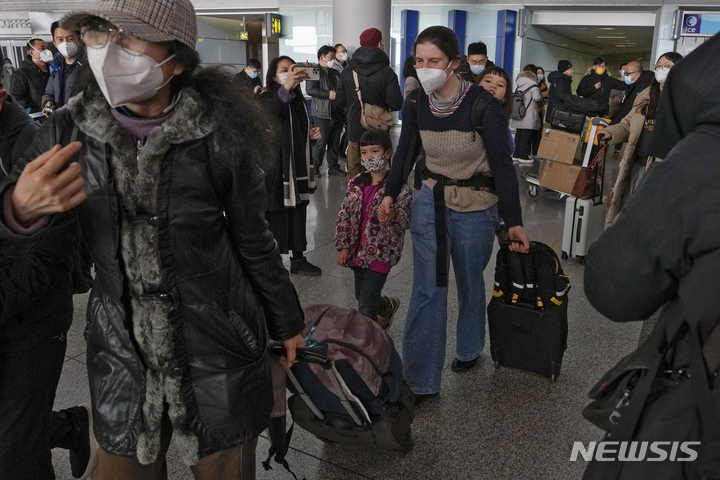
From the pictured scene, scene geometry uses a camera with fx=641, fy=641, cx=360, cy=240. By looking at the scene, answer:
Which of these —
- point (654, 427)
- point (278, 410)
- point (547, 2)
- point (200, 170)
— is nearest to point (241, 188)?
point (200, 170)

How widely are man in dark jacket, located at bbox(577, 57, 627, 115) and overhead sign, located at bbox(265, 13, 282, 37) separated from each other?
9881mm

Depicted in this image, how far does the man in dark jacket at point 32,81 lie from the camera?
362 inches

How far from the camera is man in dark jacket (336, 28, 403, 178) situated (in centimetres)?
764

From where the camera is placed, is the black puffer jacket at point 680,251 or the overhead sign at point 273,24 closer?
the black puffer jacket at point 680,251

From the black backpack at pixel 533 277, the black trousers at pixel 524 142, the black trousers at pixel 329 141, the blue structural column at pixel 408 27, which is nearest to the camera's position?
the black backpack at pixel 533 277

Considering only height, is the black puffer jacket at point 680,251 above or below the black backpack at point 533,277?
above

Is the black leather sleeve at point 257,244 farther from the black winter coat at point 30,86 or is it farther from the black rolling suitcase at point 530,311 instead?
the black winter coat at point 30,86

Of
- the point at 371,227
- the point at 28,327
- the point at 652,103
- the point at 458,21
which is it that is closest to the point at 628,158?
the point at 652,103

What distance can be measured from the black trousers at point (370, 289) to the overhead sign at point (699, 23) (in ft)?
52.4

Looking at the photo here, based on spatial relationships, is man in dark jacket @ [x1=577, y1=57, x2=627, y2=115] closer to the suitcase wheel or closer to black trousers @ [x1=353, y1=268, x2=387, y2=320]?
the suitcase wheel

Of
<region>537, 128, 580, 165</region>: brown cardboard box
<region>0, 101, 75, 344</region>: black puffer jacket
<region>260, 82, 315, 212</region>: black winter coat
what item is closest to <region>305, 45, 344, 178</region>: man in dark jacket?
<region>537, 128, 580, 165</region>: brown cardboard box

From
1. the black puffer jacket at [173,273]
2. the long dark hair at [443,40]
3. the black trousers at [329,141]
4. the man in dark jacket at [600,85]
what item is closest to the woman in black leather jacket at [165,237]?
the black puffer jacket at [173,273]

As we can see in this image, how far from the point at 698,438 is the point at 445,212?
205 centimetres

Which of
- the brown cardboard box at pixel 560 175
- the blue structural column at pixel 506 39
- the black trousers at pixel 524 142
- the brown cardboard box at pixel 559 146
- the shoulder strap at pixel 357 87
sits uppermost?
the blue structural column at pixel 506 39
